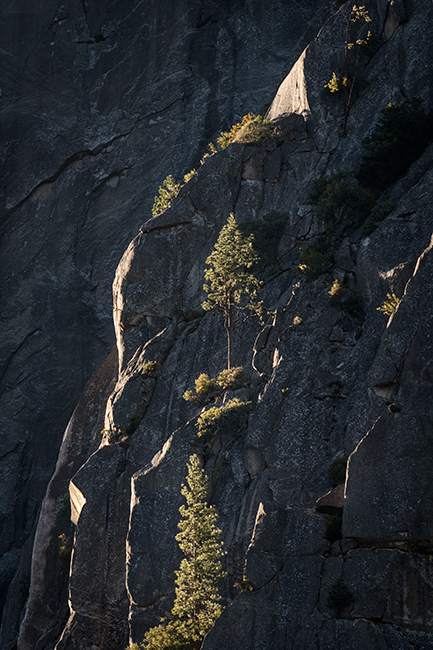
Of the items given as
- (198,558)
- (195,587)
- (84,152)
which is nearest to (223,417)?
(198,558)

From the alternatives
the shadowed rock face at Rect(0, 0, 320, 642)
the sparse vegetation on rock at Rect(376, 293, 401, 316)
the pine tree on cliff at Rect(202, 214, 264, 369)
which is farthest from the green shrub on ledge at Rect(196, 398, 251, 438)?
the shadowed rock face at Rect(0, 0, 320, 642)

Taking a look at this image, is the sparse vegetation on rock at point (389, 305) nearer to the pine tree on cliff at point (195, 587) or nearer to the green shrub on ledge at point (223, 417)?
the green shrub on ledge at point (223, 417)

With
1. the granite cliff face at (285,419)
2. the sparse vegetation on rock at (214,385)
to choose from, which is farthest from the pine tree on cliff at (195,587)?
the sparse vegetation on rock at (214,385)

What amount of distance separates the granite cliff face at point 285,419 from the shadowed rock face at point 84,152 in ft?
56.6

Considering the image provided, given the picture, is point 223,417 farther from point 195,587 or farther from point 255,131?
point 255,131

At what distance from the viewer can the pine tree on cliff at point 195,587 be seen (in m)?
30.5

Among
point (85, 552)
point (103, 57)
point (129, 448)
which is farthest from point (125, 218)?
point (85, 552)

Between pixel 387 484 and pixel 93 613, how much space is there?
23381mm

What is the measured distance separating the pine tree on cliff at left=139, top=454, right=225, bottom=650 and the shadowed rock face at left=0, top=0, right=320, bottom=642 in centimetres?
4164

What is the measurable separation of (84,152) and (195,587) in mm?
59828

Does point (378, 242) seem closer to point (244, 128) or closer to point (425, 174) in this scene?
point (425, 174)

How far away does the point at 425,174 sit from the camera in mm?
39281

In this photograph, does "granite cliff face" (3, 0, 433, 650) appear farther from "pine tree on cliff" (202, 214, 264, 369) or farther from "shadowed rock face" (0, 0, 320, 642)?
"shadowed rock face" (0, 0, 320, 642)

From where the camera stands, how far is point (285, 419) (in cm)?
3553
